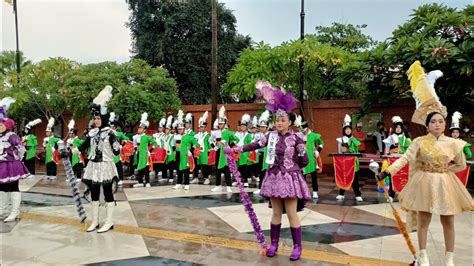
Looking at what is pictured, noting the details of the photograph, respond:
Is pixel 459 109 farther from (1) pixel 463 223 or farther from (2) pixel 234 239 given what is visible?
(2) pixel 234 239

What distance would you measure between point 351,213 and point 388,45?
232 inches

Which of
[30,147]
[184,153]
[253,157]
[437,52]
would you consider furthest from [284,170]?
[30,147]

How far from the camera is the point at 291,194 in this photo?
4473 mm

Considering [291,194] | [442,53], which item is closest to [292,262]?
[291,194]

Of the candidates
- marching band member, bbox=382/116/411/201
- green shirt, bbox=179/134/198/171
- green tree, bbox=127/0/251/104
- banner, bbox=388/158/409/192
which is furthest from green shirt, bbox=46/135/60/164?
banner, bbox=388/158/409/192

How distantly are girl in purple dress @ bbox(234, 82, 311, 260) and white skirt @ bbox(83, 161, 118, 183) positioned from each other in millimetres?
2487

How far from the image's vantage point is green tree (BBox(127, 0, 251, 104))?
1977cm

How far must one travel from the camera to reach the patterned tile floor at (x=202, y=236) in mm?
4516

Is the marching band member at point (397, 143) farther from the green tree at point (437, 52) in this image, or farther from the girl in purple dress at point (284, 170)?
the girl in purple dress at point (284, 170)

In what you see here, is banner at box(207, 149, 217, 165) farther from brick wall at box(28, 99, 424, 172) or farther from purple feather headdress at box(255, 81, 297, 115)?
purple feather headdress at box(255, 81, 297, 115)

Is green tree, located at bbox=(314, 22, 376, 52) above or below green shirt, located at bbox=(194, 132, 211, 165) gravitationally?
above

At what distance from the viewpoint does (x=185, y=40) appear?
20172mm

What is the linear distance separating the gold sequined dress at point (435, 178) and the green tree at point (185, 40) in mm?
16731

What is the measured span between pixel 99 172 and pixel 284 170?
2.87 meters
